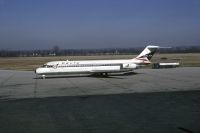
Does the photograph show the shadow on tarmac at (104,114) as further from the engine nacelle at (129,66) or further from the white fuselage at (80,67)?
the engine nacelle at (129,66)

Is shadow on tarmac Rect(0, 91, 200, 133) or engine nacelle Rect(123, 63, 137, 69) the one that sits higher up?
engine nacelle Rect(123, 63, 137, 69)

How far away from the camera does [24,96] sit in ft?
85.0

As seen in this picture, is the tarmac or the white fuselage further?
the white fuselage

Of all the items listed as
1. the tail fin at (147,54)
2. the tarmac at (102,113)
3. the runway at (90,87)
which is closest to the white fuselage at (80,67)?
the runway at (90,87)

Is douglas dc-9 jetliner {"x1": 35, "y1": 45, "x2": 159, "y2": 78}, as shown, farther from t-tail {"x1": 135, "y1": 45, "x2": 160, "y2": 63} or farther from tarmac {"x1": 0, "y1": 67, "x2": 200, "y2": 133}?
tarmac {"x1": 0, "y1": 67, "x2": 200, "y2": 133}

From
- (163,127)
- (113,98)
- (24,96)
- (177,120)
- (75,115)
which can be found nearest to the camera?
(163,127)

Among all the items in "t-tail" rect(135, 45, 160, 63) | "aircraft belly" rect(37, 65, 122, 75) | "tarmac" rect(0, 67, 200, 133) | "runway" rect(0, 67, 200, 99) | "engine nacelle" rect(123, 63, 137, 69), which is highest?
"t-tail" rect(135, 45, 160, 63)

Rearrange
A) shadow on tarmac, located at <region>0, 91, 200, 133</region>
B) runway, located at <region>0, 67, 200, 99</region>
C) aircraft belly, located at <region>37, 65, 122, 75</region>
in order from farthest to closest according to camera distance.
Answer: aircraft belly, located at <region>37, 65, 122, 75</region>, runway, located at <region>0, 67, 200, 99</region>, shadow on tarmac, located at <region>0, 91, 200, 133</region>

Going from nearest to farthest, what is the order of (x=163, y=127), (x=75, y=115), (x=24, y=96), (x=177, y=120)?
(x=163, y=127)
(x=177, y=120)
(x=75, y=115)
(x=24, y=96)

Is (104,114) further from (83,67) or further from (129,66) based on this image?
(129,66)

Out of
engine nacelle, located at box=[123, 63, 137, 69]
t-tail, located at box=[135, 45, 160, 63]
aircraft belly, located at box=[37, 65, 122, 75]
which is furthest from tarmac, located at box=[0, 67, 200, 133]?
t-tail, located at box=[135, 45, 160, 63]

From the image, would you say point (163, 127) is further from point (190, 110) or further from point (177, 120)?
point (190, 110)

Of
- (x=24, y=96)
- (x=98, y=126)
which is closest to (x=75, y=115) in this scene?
(x=98, y=126)

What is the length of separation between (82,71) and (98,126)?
92.3 feet
